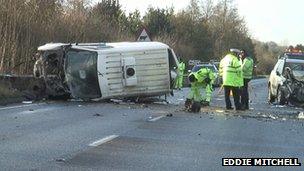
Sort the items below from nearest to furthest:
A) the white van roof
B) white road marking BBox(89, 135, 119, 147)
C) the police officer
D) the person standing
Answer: white road marking BBox(89, 135, 119, 147), the police officer, the white van roof, the person standing

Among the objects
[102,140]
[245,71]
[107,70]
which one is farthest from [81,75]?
[102,140]

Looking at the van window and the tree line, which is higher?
the tree line

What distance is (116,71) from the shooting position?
19641 mm

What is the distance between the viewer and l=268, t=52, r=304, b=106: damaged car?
2088cm

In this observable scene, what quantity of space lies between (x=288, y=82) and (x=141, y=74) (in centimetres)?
508

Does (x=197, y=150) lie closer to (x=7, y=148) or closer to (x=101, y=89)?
(x=7, y=148)

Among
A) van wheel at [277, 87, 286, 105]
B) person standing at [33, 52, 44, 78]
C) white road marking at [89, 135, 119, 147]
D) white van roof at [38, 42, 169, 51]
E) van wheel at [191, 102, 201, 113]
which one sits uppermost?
white van roof at [38, 42, 169, 51]

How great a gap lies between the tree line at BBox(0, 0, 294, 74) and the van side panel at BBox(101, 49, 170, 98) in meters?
6.06

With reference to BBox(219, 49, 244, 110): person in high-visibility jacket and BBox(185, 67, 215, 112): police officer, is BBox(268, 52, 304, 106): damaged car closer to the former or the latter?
BBox(219, 49, 244, 110): person in high-visibility jacket

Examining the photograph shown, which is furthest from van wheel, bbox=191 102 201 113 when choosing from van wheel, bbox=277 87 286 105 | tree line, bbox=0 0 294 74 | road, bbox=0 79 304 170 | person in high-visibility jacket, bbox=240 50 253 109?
tree line, bbox=0 0 294 74

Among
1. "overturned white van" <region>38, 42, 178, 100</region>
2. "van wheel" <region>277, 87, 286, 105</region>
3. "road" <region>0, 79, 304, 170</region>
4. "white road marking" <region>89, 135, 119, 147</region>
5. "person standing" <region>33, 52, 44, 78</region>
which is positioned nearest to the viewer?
"road" <region>0, 79, 304, 170</region>

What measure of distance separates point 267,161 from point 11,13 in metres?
18.5

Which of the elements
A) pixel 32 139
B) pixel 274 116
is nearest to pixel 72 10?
pixel 274 116

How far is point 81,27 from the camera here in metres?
32.7
